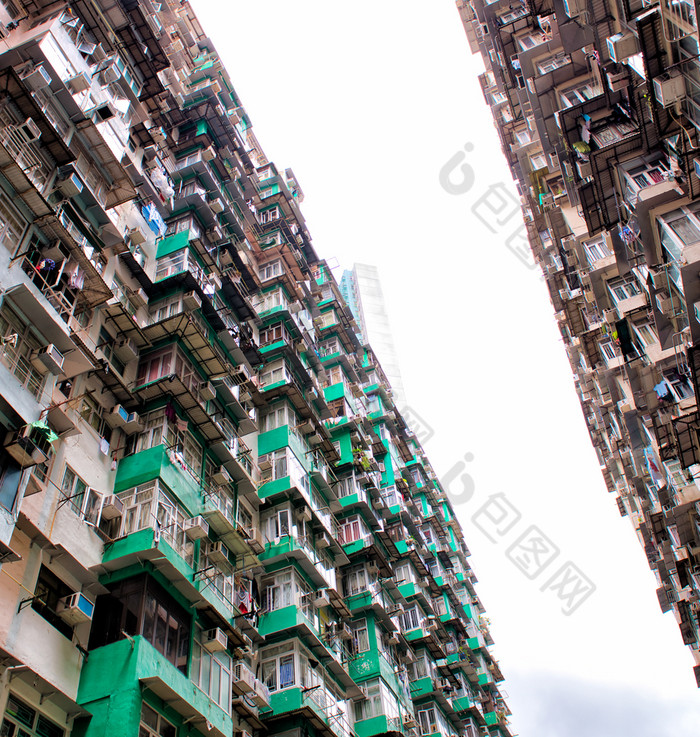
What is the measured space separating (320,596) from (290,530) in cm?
249

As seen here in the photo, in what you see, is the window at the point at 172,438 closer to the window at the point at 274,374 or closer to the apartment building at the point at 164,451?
the apartment building at the point at 164,451

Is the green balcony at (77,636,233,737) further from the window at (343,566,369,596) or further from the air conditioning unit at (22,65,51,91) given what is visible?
the air conditioning unit at (22,65,51,91)

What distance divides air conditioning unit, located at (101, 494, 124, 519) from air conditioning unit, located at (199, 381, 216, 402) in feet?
16.6

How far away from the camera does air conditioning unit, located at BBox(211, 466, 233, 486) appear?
20841 millimetres

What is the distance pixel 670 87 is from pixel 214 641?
56.7 ft

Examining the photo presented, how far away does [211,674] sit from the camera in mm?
16562

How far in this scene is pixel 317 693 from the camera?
21.2 m

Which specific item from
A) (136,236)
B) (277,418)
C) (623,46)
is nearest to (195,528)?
(136,236)

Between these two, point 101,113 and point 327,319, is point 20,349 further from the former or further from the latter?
point 327,319

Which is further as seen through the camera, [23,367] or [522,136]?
[522,136]

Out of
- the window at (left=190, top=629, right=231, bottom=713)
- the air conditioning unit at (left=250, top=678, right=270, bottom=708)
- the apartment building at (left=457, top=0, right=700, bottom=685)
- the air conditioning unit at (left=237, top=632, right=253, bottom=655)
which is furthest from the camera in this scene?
the air conditioning unit at (left=250, top=678, right=270, bottom=708)

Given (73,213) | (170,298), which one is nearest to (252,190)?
(170,298)

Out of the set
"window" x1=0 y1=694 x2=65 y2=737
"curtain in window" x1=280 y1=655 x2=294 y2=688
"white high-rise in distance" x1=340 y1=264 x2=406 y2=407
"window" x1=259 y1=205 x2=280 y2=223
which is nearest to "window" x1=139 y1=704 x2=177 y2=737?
"window" x1=0 y1=694 x2=65 y2=737

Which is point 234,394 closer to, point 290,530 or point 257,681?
point 290,530
